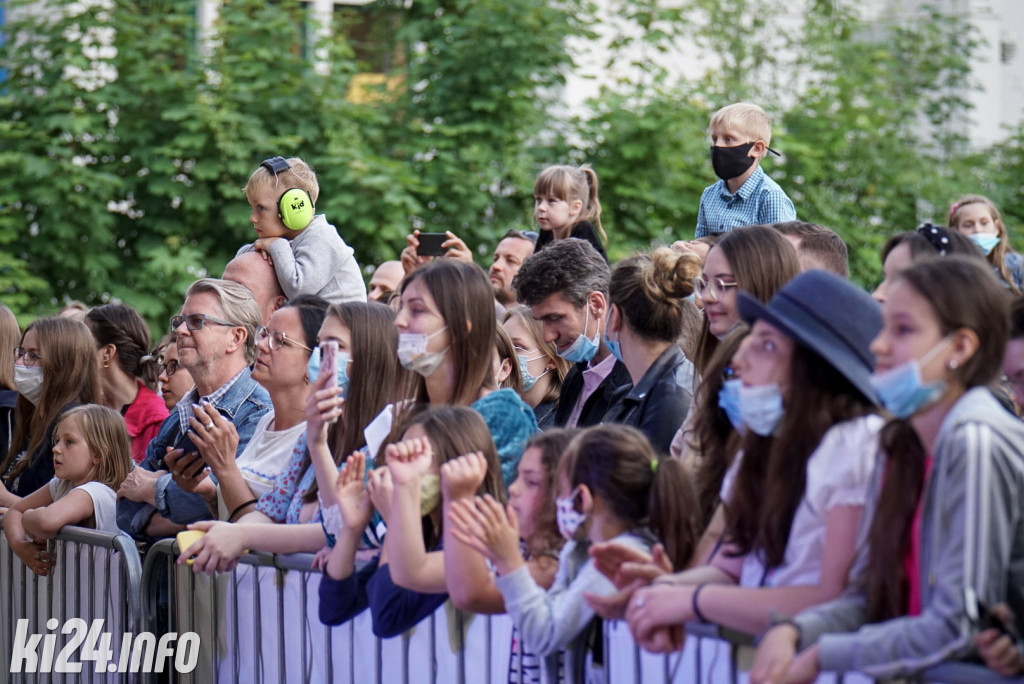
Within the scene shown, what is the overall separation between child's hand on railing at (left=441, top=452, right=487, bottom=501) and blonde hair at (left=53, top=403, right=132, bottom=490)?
9.40 feet

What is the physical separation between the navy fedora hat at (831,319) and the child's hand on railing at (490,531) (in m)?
0.78

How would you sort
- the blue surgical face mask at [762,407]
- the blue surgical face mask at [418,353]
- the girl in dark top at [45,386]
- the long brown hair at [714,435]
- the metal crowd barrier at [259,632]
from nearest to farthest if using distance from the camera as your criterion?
the blue surgical face mask at [762,407] → the metal crowd barrier at [259,632] → the long brown hair at [714,435] → the blue surgical face mask at [418,353] → the girl in dark top at [45,386]

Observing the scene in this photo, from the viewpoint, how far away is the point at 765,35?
16297mm

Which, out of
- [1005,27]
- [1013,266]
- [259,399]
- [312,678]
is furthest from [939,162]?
[312,678]

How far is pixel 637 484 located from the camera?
312 centimetres

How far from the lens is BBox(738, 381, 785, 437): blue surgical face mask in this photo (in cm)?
282

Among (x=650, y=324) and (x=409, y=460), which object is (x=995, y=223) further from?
(x=409, y=460)

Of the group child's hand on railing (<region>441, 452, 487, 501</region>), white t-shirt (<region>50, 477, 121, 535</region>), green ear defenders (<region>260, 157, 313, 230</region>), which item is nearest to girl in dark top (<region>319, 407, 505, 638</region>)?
child's hand on railing (<region>441, 452, 487, 501</region>)

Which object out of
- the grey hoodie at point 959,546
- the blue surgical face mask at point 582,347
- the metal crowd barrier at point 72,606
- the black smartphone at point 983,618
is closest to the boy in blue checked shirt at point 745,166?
the blue surgical face mask at point 582,347

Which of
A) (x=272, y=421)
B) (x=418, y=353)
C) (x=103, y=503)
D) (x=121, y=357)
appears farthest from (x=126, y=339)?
(x=418, y=353)

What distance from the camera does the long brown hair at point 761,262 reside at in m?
3.85

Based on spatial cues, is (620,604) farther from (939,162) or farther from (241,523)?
(939,162)

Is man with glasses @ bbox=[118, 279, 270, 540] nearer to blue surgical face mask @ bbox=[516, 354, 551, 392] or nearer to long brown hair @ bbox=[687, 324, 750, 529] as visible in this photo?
blue surgical face mask @ bbox=[516, 354, 551, 392]

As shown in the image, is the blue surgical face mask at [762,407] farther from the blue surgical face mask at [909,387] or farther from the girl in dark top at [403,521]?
the girl in dark top at [403,521]
